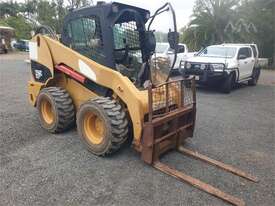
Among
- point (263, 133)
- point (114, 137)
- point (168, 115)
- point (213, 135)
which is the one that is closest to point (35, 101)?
point (114, 137)

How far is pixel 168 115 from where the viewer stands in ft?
15.5

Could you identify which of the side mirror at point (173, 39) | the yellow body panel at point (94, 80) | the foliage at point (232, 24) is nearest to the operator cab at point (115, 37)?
the yellow body panel at point (94, 80)

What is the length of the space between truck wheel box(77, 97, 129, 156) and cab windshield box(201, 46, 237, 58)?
26.6 feet

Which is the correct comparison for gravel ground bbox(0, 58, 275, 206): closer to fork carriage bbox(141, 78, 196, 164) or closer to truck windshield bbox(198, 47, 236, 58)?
fork carriage bbox(141, 78, 196, 164)

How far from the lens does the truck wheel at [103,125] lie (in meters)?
4.61

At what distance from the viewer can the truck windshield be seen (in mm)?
12009

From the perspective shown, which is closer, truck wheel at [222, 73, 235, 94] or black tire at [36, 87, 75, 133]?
black tire at [36, 87, 75, 133]

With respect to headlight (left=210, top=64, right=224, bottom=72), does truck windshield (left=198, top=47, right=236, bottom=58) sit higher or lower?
higher

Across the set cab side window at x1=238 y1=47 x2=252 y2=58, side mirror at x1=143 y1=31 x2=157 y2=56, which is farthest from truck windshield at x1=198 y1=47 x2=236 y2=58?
side mirror at x1=143 y1=31 x2=157 y2=56

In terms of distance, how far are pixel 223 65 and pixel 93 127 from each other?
7.21 metres

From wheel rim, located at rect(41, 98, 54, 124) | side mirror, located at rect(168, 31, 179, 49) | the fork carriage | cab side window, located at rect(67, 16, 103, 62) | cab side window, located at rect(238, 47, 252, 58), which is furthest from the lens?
cab side window, located at rect(238, 47, 252, 58)

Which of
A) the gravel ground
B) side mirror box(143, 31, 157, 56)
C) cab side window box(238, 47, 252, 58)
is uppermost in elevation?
side mirror box(143, 31, 157, 56)

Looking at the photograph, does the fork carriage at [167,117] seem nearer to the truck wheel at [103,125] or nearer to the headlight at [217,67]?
the truck wheel at [103,125]

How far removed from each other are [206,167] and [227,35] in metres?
25.6
